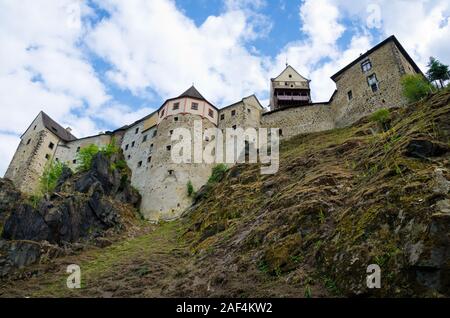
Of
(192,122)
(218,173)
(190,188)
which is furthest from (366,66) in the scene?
(190,188)

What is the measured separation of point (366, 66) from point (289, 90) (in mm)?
15278

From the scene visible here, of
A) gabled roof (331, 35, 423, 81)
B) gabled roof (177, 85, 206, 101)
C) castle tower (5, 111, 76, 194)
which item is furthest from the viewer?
castle tower (5, 111, 76, 194)

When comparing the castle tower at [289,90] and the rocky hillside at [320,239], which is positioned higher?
the castle tower at [289,90]

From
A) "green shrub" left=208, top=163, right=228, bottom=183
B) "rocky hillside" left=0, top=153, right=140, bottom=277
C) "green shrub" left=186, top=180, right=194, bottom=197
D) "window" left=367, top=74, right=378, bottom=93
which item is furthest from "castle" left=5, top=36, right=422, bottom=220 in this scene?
"rocky hillside" left=0, top=153, right=140, bottom=277

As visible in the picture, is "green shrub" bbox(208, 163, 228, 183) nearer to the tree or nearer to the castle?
the castle

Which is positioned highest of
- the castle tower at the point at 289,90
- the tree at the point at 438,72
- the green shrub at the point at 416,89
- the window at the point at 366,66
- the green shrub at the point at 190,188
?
the castle tower at the point at 289,90

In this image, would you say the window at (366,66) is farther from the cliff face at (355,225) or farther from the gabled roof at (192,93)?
the cliff face at (355,225)

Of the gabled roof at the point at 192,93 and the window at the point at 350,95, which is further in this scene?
the gabled roof at the point at 192,93

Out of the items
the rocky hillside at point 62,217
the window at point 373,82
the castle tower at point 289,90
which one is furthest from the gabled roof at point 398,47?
the rocky hillside at point 62,217

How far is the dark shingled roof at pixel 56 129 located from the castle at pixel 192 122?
0.17 meters

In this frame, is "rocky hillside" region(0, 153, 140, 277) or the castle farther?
the castle

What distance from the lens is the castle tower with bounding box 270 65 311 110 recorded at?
145 feet

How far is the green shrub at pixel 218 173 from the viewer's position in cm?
2752
